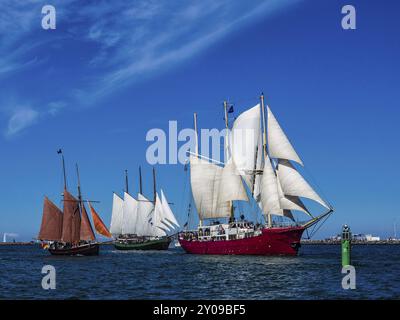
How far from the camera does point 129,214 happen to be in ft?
505

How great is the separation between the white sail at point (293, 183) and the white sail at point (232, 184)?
15586 millimetres

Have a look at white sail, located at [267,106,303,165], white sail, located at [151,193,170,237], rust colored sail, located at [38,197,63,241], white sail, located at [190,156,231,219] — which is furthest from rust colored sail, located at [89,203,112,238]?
white sail, located at [267,106,303,165]

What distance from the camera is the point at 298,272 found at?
59.3 metres

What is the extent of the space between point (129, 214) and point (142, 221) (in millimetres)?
4588

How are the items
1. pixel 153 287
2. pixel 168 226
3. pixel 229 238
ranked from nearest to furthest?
pixel 153 287 < pixel 229 238 < pixel 168 226

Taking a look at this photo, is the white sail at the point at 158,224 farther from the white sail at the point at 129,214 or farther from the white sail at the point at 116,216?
the white sail at the point at 116,216

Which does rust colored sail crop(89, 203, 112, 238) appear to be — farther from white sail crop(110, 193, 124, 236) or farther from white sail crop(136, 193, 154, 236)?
white sail crop(110, 193, 124, 236)

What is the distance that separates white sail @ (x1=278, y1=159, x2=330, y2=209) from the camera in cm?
8744

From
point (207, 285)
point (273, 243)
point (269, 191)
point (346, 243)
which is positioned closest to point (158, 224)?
point (269, 191)

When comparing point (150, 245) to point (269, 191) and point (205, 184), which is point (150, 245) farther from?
point (269, 191)
